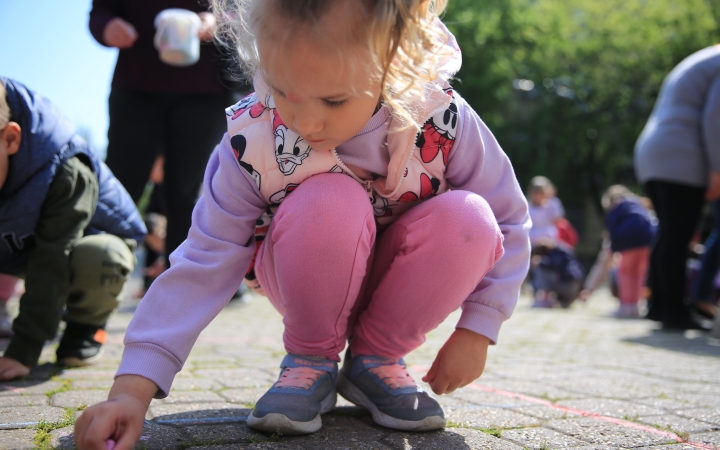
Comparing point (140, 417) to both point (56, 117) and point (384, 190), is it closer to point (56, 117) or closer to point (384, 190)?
point (384, 190)

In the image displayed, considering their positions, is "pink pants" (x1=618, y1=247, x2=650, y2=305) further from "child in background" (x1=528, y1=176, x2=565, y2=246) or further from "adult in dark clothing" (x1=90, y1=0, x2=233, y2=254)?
"adult in dark clothing" (x1=90, y1=0, x2=233, y2=254)

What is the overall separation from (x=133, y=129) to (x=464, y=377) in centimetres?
214

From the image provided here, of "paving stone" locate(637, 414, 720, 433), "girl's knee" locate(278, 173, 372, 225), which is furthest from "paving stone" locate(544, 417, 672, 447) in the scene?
"girl's knee" locate(278, 173, 372, 225)

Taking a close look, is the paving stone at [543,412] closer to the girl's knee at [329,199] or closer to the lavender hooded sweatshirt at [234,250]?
the lavender hooded sweatshirt at [234,250]

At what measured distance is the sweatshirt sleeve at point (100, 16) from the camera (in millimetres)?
3088

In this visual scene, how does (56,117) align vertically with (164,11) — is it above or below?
below

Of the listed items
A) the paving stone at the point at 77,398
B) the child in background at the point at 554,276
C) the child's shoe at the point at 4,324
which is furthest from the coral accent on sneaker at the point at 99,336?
the child in background at the point at 554,276

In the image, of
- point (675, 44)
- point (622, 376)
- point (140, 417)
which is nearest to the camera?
point (140, 417)

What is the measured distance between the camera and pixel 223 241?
1.60 metres

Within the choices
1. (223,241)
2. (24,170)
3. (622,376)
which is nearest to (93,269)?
(24,170)

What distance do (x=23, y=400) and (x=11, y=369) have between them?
0.85ft

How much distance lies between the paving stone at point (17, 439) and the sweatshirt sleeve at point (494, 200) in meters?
0.97

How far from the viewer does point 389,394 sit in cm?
170

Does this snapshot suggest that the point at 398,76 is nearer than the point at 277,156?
Yes
